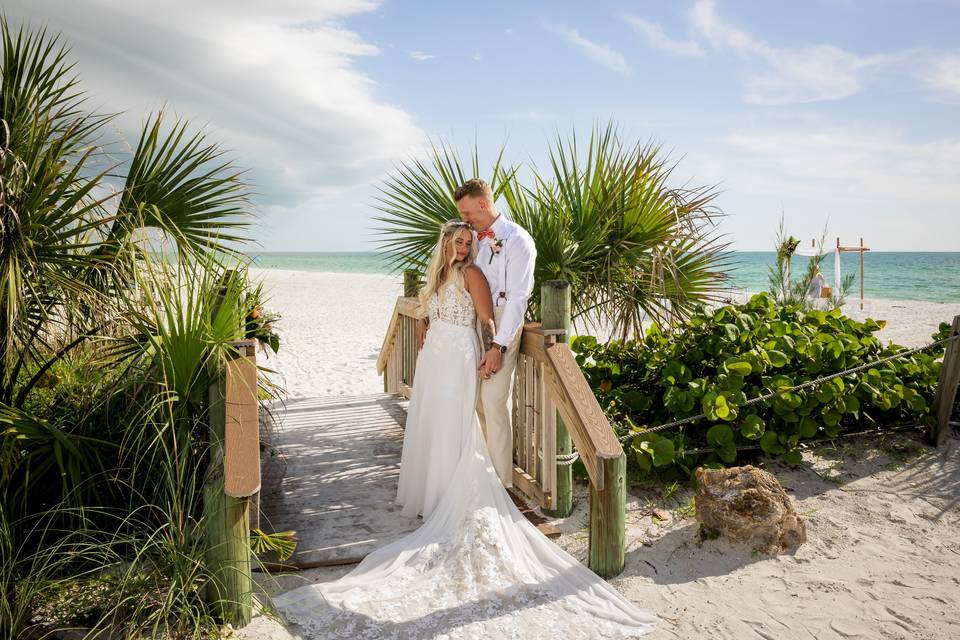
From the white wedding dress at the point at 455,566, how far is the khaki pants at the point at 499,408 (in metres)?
0.14

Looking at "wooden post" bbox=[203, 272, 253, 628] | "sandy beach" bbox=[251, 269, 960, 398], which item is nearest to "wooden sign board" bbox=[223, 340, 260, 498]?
"wooden post" bbox=[203, 272, 253, 628]

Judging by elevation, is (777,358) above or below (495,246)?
below

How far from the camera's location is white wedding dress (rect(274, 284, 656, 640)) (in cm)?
275

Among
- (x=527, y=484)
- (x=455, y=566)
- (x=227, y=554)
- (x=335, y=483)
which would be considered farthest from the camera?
(x=335, y=483)

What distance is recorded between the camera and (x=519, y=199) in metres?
4.89

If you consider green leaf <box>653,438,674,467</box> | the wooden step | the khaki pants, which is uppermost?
the khaki pants

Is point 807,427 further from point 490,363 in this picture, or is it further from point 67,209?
point 67,209

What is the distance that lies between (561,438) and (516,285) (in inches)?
40.2

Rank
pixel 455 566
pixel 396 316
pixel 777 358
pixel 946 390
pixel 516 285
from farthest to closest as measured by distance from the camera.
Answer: pixel 396 316
pixel 946 390
pixel 777 358
pixel 516 285
pixel 455 566

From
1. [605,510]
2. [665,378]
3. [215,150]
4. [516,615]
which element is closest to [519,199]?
[665,378]

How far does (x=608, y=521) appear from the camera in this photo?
3199 mm

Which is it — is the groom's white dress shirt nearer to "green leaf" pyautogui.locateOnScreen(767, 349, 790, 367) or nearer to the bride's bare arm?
the bride's bare arm

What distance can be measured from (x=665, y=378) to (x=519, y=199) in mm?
1829

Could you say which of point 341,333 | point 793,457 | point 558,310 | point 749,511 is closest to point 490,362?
point 558,310
